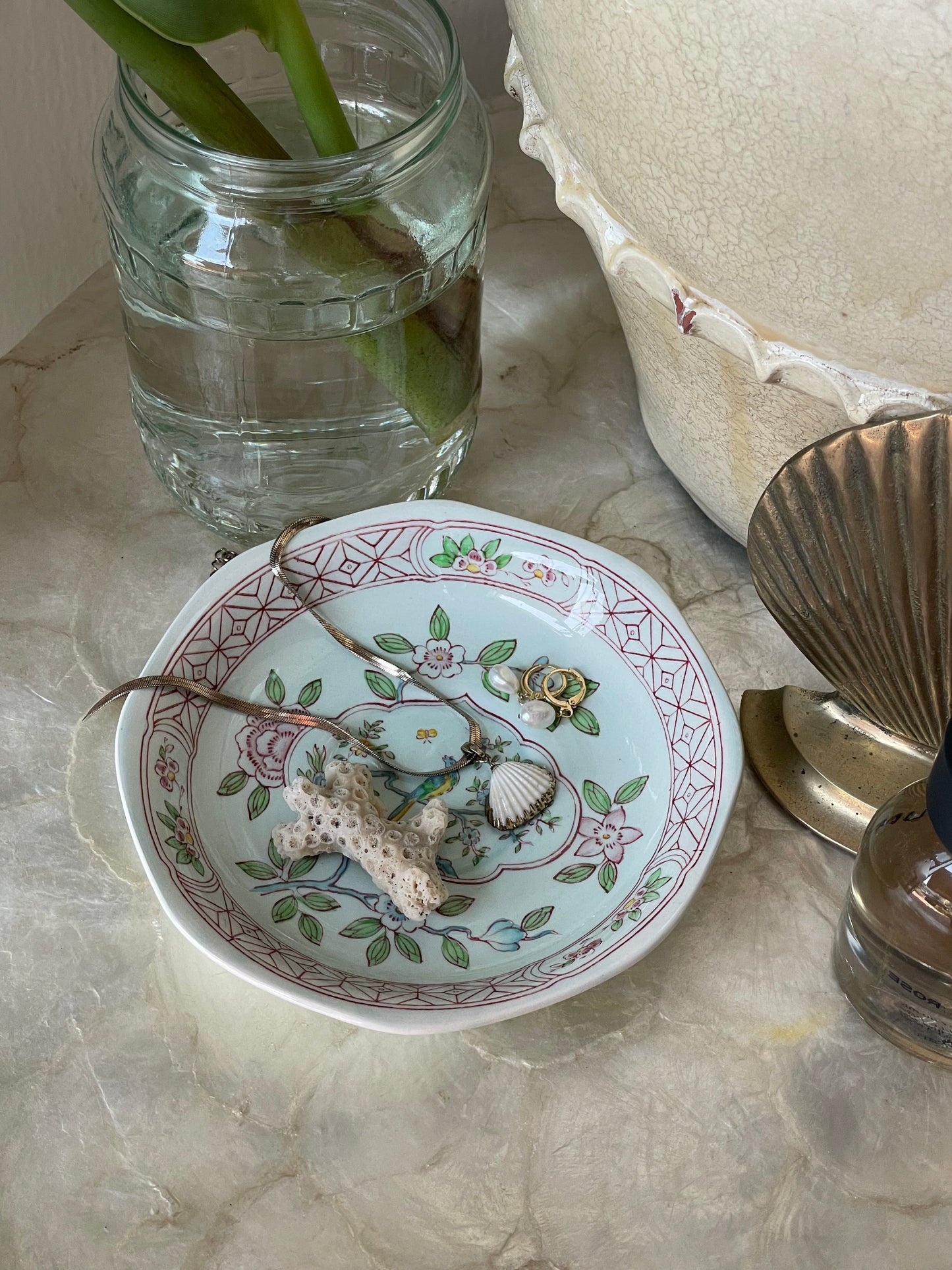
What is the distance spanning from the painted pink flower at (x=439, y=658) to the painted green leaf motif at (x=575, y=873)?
0.09 metres

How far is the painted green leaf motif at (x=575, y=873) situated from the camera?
0.42 metres

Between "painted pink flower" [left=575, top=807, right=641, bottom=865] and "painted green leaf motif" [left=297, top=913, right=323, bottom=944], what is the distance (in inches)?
3.6

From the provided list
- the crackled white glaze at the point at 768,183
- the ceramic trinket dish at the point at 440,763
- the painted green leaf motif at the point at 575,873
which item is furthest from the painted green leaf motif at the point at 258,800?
the crackled white glaze at the point at 768,183

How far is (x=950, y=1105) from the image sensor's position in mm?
404

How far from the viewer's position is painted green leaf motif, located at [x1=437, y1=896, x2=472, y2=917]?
0.41 metres

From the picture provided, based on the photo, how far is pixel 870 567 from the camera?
43 cm

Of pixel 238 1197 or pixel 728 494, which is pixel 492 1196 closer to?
pixel 238 1197

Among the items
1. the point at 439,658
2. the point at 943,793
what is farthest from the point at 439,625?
the point at 943,793

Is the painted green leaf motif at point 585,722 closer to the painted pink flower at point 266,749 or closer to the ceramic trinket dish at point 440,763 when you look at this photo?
the ceramic trinket dish at point 440,763

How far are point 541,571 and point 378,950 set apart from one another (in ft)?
0.52

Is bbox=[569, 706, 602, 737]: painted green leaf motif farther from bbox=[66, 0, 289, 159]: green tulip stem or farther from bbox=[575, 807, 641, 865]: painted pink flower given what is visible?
bbox=[66, 0, 289, 159]: green tulip stem

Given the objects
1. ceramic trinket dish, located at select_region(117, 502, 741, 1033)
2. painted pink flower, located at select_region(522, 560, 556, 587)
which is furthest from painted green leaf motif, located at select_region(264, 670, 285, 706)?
painted pink flower, located at select_region(522, 560, 556, 587)

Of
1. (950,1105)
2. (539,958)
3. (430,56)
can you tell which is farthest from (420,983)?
(430,56)

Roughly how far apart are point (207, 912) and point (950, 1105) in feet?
0.80
